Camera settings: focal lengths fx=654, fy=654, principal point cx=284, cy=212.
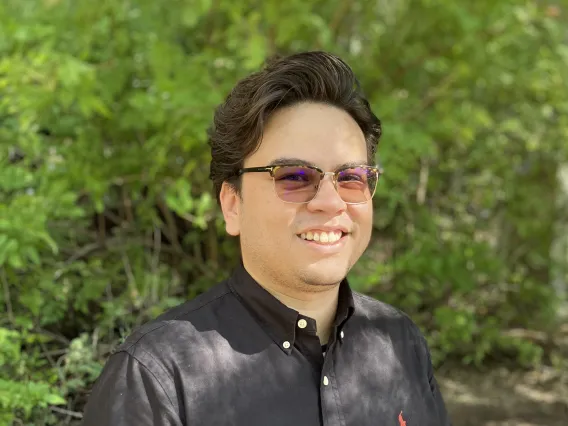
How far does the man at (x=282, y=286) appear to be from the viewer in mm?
1609

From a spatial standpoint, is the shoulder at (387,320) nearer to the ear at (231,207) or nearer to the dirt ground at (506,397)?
the ear at (231,207)

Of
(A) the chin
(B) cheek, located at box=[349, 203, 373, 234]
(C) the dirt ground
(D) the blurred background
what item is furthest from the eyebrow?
(C) the dirt ground

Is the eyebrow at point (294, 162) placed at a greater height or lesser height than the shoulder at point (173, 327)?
greater

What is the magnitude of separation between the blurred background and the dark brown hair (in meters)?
0.79

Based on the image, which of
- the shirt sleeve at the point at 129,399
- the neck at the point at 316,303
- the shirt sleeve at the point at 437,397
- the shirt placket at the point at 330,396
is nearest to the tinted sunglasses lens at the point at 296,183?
the neck at the point at 316,303

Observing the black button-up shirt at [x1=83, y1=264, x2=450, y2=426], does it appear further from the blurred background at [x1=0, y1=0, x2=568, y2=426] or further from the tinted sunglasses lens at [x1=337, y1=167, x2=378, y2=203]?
the tinted sunglasses lens at [x1=337, y1=167, x2=378, y2=203]

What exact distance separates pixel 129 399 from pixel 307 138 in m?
0.77

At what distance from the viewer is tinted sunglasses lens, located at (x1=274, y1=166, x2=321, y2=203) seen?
5.47 ft

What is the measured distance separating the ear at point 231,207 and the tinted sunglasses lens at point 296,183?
20cm

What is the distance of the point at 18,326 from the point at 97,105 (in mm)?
1067

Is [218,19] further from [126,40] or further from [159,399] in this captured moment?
[159,399]

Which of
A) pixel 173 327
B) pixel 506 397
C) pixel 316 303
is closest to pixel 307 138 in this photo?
pixel 316 303

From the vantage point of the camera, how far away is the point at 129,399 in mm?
1479

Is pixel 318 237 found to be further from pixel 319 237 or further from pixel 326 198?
pixel 326 198
